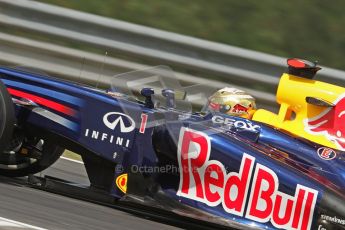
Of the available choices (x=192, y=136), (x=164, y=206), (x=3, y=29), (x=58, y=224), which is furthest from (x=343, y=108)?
(x=3, y=29)

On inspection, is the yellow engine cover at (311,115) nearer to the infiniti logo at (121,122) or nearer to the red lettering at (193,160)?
the red lettering at (193,160)

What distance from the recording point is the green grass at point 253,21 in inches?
442

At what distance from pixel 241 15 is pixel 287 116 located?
558 cm

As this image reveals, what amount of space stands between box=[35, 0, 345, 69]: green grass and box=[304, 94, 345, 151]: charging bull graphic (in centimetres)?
516

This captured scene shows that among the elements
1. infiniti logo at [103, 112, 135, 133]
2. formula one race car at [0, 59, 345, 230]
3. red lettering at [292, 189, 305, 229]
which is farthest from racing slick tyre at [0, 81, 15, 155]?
red lettering at [292, 189, 305, 229]

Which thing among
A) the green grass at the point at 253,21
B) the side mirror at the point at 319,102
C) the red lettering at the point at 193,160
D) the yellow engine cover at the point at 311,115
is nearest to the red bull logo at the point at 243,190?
the red lettering at the point at 193,160

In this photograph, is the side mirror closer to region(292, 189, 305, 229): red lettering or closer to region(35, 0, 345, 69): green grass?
region(292, 189, 305, 229): red lettering

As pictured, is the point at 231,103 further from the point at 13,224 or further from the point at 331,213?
the point at 13,224

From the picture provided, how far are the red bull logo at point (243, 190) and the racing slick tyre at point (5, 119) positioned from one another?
1303 millimetres

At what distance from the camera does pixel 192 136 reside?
5.60m

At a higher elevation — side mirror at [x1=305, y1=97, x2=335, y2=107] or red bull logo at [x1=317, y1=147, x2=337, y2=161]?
side mirror at [x1=305, y1=97, x2=335, y2=107]

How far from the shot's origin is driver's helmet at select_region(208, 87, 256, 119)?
5984 mm

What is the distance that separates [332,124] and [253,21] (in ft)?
18.5

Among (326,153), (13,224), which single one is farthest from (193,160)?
→ (13,224)
